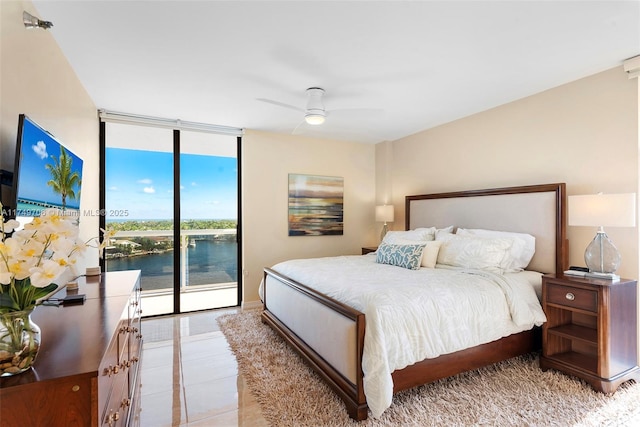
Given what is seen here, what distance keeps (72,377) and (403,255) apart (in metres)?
2.87

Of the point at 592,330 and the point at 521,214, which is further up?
the point at 521,214

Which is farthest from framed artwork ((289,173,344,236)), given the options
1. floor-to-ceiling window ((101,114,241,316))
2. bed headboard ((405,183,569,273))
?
bed headboard ((405,183,569,273))

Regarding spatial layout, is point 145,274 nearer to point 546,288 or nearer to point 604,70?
point 546,288

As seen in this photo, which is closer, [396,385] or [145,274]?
[396,385]

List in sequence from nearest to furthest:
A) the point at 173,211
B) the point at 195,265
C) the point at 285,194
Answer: the point at 173,211 → the point at 195,265 → the point at 285,194

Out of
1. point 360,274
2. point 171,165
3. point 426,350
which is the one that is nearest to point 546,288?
point 426,350

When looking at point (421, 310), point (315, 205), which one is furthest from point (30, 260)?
point (315, 205)

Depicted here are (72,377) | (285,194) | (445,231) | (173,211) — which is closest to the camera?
(72,377)

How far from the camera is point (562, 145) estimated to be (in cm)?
302

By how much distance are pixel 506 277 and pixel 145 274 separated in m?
4.27

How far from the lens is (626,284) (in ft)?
7.89

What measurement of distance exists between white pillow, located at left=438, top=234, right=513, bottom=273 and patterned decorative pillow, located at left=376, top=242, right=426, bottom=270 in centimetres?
28

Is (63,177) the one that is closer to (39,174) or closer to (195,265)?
(39,174)

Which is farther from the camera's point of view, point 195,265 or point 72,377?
point 195,265
